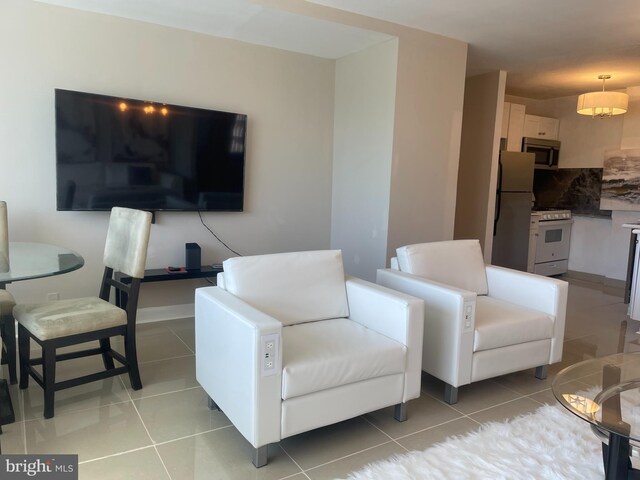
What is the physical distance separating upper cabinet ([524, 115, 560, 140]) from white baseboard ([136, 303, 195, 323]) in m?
4.86

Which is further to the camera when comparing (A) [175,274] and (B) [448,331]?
(A) [175,274]

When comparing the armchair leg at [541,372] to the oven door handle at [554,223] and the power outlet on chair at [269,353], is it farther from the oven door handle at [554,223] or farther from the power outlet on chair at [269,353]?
the oven door handle at [554,223]

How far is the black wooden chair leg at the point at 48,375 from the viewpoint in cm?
237

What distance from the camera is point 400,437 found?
232cm

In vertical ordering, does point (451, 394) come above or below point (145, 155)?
below

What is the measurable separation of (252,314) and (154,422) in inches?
34.3

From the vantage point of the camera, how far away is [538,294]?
3064mm

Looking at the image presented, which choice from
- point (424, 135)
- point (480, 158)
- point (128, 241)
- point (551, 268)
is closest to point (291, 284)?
point (128, 241)

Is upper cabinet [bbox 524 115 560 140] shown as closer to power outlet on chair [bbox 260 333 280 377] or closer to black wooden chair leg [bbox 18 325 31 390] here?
power outlet on chair [bbox 260 333 280 377]

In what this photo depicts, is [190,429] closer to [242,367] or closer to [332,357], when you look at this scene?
[242,367]

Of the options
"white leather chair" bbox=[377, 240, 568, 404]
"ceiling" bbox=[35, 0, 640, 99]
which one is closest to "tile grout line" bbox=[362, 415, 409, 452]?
"white leather chair" bbox=[377, 240, 568, 404]

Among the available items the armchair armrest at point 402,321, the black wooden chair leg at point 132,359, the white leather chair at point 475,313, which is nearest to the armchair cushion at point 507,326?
the white leather chair at point 475,313

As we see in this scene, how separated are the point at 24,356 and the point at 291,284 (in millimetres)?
1563

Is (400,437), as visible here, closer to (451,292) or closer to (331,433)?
(331,433)
